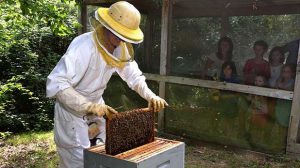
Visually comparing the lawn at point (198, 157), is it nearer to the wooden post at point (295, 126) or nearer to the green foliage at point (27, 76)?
the wooden post at point (295, 126)

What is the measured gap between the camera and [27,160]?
179 inches

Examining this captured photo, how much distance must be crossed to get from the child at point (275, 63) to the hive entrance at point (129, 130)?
8.80 ft

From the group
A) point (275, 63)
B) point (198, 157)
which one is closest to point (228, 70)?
point (275, 63)

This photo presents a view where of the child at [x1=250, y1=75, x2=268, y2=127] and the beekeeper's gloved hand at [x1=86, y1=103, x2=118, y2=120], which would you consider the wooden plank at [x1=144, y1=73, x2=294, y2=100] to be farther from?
the beekeeper's gloved hand at [x1=86, y1=103, x2=118, y2=120]

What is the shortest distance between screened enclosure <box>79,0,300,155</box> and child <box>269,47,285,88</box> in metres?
0.01

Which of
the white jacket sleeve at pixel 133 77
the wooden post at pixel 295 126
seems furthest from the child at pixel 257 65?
the white jacket sleeve at pixel 133 77

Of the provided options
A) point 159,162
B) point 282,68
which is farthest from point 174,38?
point 159,162

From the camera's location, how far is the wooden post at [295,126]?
4258mm

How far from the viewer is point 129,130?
2.23m

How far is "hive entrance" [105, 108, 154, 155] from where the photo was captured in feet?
6.88

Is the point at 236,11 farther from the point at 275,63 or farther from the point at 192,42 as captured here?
the point at 275,63

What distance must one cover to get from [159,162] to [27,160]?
3091mm

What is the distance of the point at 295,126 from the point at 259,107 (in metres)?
0.53

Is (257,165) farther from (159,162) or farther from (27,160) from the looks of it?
(27,160)
